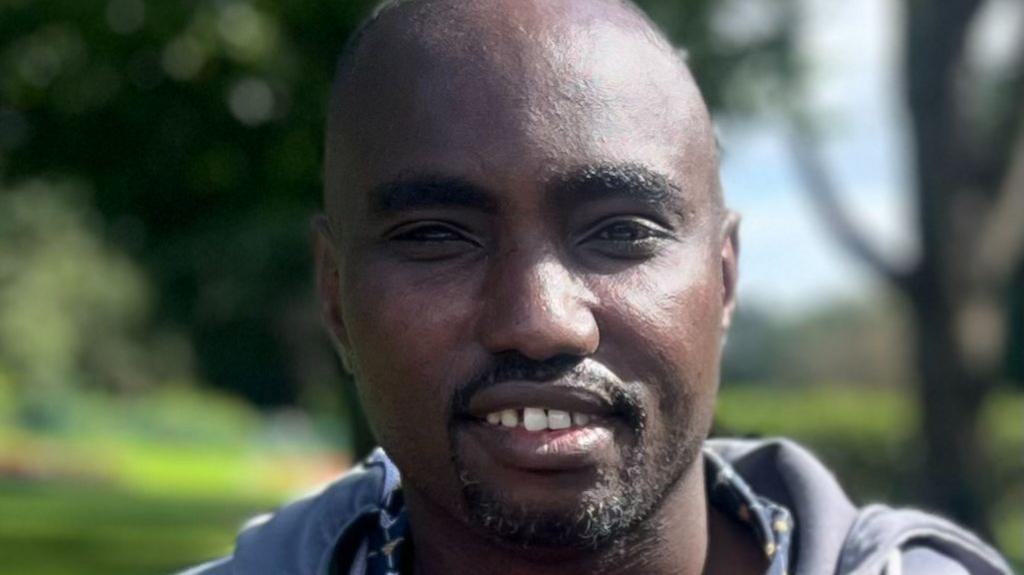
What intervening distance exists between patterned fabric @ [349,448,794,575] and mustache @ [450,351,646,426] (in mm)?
386

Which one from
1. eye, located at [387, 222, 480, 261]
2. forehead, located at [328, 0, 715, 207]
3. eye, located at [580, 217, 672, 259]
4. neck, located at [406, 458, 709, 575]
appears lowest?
neck, located at [406, 458, 709, 575]

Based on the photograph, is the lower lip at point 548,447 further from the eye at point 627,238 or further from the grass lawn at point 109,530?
the grass lawn at point 109,530

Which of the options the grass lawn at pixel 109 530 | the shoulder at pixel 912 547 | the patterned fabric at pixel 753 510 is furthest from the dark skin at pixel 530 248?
the grass lawn at pixel 109 530

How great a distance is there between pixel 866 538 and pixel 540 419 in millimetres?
562

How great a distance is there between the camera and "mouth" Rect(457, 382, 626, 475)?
2.03 m

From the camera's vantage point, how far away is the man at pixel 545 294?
80.8 inches

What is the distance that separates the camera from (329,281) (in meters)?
2.43

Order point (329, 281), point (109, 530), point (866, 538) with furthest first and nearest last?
point (109, 530) < point (329, 281) < point (866, 538)

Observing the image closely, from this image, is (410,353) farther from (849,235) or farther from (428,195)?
(849,235)

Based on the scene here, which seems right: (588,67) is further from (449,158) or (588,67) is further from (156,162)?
(156,162)

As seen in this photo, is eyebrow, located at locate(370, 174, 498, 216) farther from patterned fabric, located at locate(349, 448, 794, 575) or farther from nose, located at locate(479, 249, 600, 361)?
patterned fabric, located at locate(349, 448, 794, 575)

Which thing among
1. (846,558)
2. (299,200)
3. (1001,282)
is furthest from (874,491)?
(846,558)

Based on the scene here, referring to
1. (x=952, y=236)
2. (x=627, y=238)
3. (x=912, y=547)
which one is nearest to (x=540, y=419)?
(x=627, y=238)

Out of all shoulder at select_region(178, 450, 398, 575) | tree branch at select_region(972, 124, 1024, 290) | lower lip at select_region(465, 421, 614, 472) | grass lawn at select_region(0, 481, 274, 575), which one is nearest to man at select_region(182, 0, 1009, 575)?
lower lip at select_region(465, 421, 614, 472)
